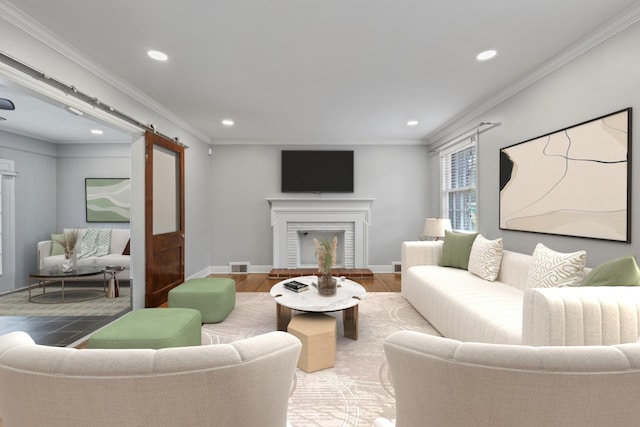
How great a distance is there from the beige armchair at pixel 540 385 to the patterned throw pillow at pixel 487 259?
252cm

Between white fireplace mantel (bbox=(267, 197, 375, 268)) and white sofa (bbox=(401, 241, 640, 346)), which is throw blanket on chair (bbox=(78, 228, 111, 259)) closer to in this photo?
white fireplace mantel (bbox=(267, 197, 375, 268))

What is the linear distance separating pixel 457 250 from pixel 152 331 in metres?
3.17

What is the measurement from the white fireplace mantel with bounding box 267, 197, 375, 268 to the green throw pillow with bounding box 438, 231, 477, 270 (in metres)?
1.91

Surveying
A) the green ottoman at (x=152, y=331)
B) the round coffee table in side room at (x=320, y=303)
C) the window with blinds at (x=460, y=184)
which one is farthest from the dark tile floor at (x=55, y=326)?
the window with blinds at (x=460, y=184)

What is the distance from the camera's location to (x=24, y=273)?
4555mm

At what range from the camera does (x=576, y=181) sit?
236 cm

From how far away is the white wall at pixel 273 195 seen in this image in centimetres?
548

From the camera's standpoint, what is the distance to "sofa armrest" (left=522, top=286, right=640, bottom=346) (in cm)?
144

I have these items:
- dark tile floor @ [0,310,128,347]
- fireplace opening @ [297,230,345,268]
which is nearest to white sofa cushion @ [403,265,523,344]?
fireplace opening @ [297,230,345,268]

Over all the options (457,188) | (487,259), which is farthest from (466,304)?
(457,188)

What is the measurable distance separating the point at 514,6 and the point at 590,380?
2.25 meters

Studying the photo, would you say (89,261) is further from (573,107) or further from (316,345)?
(573,107)

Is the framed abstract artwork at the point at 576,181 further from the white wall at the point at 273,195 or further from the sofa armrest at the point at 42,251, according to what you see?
the sofa armrest at the point at 42,251

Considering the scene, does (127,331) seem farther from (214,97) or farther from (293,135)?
(293,135)
